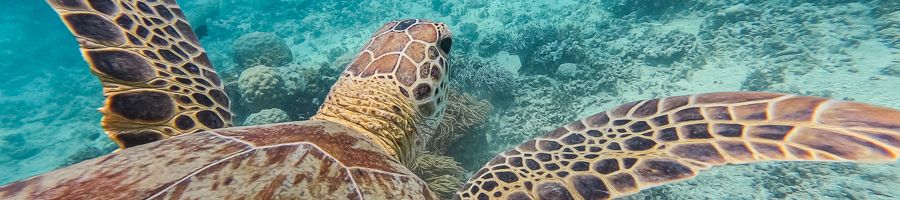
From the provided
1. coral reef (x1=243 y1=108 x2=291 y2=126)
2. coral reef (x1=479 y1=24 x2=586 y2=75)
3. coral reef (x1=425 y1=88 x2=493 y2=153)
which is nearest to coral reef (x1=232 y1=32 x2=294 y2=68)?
coral reef (x1=243 y1=108 x2=291 y2=126)

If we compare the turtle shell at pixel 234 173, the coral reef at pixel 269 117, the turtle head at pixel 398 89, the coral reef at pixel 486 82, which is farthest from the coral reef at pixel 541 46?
the turtle shell at pixel 234 173

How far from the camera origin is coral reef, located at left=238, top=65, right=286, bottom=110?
623 centimetres

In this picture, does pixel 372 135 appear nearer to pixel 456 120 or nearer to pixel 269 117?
pixel 456 120

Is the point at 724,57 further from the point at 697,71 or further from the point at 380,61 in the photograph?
the point at 380,61

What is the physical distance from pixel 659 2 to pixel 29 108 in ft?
61.0

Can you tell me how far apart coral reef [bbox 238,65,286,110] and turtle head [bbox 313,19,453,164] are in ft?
13.2

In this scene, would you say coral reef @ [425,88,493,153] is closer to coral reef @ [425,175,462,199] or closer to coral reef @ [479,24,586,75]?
coral reef @ [425,175,462,199]

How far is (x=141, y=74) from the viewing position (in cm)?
234

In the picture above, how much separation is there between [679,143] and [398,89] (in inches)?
62.6

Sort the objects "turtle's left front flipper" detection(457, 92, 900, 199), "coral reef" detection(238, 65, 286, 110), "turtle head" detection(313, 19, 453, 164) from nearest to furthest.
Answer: "turtle's left front flipper" detection(457, 92, 900, 199)
"turtle head" detection(313, 19, 453, 164)
"coral reef" detection(238, 65, 286, 110)

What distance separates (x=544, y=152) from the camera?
7.15 ft

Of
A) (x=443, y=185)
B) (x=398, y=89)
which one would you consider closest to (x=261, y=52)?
(x=443, y=185)

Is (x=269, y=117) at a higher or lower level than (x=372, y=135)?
lower

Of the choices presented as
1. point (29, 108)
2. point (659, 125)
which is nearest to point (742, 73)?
point (659, 125)
